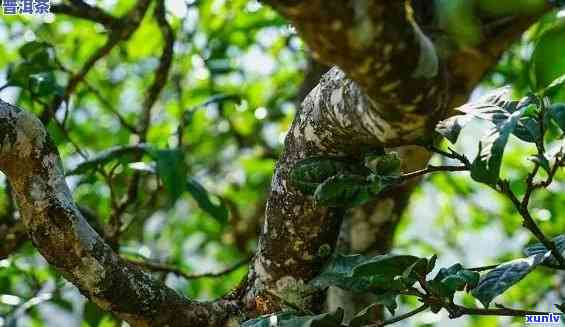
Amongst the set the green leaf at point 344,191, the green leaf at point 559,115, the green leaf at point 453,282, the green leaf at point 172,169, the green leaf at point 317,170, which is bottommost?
the green leaf at point 453,282

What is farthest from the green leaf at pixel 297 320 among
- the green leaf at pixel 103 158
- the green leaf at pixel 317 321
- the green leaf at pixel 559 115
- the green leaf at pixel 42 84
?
the green leaf at pixel 42 84

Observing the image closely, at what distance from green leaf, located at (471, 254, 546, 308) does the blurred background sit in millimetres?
448

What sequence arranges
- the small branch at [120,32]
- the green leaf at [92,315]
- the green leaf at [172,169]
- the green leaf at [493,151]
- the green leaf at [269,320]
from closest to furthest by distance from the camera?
1. the green leaf at [493,151]
2. the green leaf at [269,320]
3. the green leaf at [172,169]
4. the green leaf at [92,315]
5. the small branch at [120,32]

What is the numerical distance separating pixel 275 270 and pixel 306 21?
354 millimetres

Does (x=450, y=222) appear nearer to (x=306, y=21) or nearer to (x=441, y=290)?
(x=441, y=290)

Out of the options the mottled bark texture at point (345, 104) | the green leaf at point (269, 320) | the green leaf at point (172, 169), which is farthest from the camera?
the green leaf at point (172, 169)

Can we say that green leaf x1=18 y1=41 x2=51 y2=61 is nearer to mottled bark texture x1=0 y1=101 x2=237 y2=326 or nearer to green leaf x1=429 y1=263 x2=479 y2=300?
mottled bark texture x1=0 y1=101 x2=237 y2=326

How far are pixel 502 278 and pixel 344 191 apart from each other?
0.41 ft

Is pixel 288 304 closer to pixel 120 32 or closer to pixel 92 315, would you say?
pixel 92 315

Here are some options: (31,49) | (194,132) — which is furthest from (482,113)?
(194,132)

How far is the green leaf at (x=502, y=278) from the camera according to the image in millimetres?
521

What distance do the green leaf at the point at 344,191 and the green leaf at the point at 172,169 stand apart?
0.30 metres

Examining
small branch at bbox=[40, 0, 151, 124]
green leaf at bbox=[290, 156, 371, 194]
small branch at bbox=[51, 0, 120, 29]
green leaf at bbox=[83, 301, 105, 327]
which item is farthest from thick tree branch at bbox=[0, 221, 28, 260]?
green leaf at bbox=[290, 156, 371, 194]

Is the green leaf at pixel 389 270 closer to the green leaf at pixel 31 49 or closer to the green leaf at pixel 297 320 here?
the green leaf at pixel 297 320
